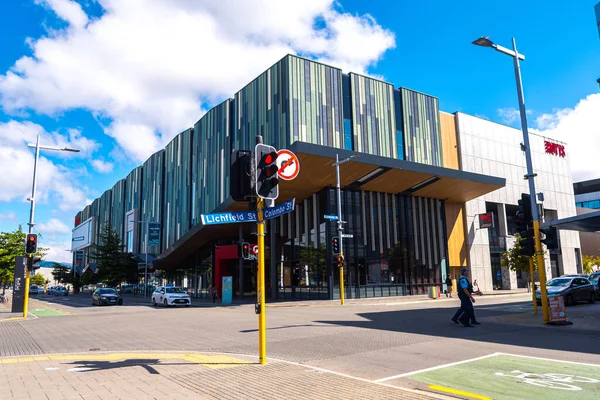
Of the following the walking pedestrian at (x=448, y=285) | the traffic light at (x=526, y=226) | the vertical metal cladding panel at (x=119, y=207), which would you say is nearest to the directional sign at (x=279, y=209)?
the traffic light at (x=526, y=226)

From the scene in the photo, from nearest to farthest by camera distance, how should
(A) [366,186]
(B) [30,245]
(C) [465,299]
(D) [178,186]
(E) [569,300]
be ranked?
(C) [465,299]
(B) [30,245]
(E) [569,300]
(A) [366,186]
(D) [178,186]

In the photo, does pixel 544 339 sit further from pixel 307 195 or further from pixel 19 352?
pixel 307 195

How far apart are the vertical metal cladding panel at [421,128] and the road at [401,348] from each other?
28327 mm

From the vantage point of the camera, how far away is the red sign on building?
55.9 meters

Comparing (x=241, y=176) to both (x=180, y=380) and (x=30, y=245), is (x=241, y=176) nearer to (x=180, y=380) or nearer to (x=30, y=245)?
(x=180, y=380)

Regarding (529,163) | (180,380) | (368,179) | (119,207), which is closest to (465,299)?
(529,163)

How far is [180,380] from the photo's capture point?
7.19 metres

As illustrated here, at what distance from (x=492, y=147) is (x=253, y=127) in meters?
26.9

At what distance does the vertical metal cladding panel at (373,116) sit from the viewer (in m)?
40.2

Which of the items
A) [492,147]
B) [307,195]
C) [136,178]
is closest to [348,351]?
[307,195]

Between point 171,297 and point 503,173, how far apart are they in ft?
124

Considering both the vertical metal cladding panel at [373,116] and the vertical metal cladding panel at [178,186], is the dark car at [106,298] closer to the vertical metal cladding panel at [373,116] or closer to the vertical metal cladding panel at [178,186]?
the vertical metal cladding panel at [373,116]

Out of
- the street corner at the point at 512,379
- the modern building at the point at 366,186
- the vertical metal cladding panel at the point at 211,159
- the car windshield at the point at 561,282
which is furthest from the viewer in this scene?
the vertical metal cladding panel at the point at 211,159

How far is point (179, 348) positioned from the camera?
11.2 m
